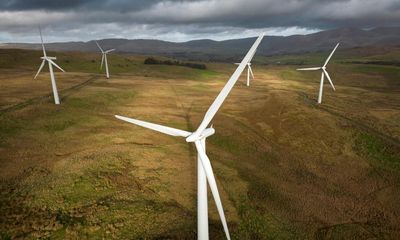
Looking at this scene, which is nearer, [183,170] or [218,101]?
[218,101]

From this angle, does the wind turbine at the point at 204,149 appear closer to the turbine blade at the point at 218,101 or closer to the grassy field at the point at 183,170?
the turbine blade at the point at 218,101

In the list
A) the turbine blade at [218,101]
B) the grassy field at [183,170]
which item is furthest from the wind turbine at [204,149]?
the grassy field at [183,170]

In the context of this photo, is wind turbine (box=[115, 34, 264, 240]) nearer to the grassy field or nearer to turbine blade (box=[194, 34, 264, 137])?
turbine blade (box=[194, 34, 264, 137])

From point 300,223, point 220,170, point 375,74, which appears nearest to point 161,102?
point 220,170

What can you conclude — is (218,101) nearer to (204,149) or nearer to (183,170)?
(204,149)

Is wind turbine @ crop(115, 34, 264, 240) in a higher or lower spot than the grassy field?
higher

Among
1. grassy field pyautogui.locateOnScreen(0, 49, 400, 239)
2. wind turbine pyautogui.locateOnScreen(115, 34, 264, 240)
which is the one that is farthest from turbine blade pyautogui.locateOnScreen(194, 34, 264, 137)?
grassy field pyautogui.locateOnScreen(0, 49, 400, 239)

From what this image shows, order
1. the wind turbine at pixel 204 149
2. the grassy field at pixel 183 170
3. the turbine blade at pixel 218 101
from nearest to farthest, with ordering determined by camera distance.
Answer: the wind turbine at pixel 204 149, the turbine blade at pixel 218 101, the grassy field at pixel 183 170

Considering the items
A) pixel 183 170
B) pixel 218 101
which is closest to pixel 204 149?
pixel 218 101
